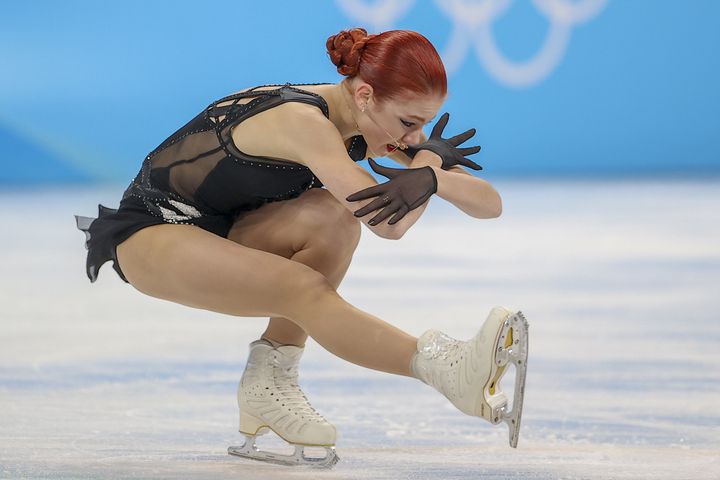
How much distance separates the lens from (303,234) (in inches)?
95.6

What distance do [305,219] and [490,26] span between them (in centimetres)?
931

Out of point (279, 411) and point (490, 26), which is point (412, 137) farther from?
point (490, 26)

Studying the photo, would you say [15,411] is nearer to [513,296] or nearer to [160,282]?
[160,282]

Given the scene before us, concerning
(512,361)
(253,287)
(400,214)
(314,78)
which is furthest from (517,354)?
(314,78)

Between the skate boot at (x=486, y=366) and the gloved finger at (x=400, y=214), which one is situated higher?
the gloved finger at (x=400, y=214)

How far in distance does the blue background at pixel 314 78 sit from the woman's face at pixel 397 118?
8.78 meters

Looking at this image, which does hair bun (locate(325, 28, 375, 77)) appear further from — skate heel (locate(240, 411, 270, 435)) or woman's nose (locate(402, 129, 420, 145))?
skate heel (locate(240, 411, 270, 435))

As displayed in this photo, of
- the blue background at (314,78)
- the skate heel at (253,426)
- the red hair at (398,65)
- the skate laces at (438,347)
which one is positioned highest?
the blue background at (314,78)

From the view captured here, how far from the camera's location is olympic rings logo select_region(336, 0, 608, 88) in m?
11.0

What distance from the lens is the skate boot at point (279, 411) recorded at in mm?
2357

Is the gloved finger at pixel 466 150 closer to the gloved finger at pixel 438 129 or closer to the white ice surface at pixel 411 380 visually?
the gloved finger at pixel 438 129

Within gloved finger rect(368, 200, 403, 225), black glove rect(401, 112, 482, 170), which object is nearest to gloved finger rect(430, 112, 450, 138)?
black glove rect(401, 112, 482, 170)

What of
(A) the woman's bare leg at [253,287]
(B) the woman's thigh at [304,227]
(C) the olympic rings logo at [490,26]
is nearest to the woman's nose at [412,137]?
(B) the woman's thigh at [304,227]

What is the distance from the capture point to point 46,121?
447 inches
